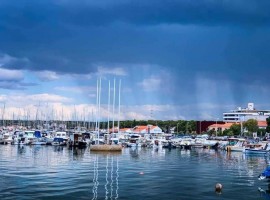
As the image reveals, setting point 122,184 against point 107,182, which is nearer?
point 122,184

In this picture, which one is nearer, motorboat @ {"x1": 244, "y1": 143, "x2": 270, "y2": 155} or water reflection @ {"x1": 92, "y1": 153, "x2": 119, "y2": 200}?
water reflection @ {"x1": 92, "y1": 153, "x2": 119, "y2": 200}

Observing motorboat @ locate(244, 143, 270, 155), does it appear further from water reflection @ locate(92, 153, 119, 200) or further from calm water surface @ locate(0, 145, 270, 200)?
water reflection @ locate(92, 153, 119, 200)

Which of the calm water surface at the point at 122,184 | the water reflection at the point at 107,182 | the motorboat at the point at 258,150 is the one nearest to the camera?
the calm water surface at the point at 122,184

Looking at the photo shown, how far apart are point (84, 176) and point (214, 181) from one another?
17182mm

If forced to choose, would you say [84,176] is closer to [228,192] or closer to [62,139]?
[228,192]

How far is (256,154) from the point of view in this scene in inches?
4545

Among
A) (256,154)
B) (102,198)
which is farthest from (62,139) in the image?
(102,198)

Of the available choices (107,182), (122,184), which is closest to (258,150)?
(107,182)

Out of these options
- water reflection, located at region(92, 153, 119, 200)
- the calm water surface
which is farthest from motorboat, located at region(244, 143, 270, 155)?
water reflection, located at region(92, 153, 119, 200)

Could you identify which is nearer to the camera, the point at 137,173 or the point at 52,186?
the point at 52,186

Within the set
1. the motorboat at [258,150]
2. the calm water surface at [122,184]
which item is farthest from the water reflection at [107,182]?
the motorboat at [258,150]

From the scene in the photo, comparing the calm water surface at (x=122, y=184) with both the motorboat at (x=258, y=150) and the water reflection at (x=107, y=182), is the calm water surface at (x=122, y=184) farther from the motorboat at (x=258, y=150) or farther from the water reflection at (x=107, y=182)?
the motorboat at (x=258, y=150)

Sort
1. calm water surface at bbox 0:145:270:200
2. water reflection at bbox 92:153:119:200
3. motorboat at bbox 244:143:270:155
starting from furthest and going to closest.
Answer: motorboat at bbox 244:143:270:155, water reflection at bbox 92:153:119:200, calm water surface at bbox 0:145:270:200

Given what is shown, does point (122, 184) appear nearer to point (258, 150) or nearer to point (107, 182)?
point (107, 182)
